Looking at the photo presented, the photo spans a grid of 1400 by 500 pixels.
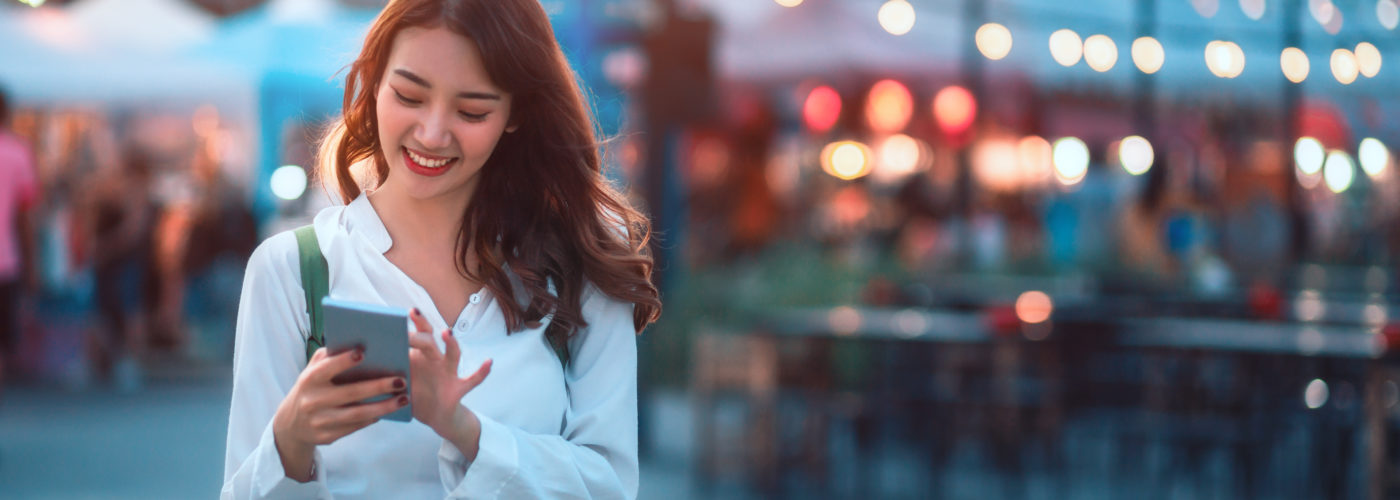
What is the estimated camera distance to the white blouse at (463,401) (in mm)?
1693

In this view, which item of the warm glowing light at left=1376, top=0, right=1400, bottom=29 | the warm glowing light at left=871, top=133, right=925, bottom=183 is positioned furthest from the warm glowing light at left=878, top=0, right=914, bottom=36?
the warm glowing light at left=1376, top=0, right=1400, bottom=29

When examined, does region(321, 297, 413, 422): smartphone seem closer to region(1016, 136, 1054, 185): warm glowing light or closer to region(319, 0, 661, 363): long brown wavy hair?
region(319, 0, 661, 363): long brown wavy hair

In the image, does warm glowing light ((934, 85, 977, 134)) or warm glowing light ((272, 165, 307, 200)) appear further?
warm glowing light ((934, 85, 977, 134))

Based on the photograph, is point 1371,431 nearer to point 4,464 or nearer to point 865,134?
point 4,464

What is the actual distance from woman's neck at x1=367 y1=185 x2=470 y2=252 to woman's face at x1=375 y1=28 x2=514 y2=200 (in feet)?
0.17

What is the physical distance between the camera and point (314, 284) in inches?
69.6

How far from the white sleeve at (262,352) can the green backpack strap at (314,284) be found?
12 millimetres

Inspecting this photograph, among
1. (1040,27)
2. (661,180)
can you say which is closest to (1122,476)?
(661,180)

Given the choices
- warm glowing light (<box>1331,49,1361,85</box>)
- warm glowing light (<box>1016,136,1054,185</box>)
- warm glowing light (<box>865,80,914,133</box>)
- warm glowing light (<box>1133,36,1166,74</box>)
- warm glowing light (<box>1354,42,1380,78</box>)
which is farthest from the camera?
warm glowing light (<box>1016,136,1054,185</box>)

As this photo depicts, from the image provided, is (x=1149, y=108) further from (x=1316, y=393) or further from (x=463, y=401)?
(x=463, y=401)

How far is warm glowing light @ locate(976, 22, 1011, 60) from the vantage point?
15203mm

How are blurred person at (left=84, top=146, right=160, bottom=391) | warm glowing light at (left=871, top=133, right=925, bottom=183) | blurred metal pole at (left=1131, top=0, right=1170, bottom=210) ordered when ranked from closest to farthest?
blurred person at (left=84, top=146, right=160, bottom=391), blurred metal pole at (left=1131, top=0, right=1170, bottom=210), warm glowing light at (left=871, top=133, right=925, bottom=183)

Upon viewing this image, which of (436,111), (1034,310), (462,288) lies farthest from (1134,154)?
(436,111)

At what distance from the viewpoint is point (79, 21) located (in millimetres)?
10484
